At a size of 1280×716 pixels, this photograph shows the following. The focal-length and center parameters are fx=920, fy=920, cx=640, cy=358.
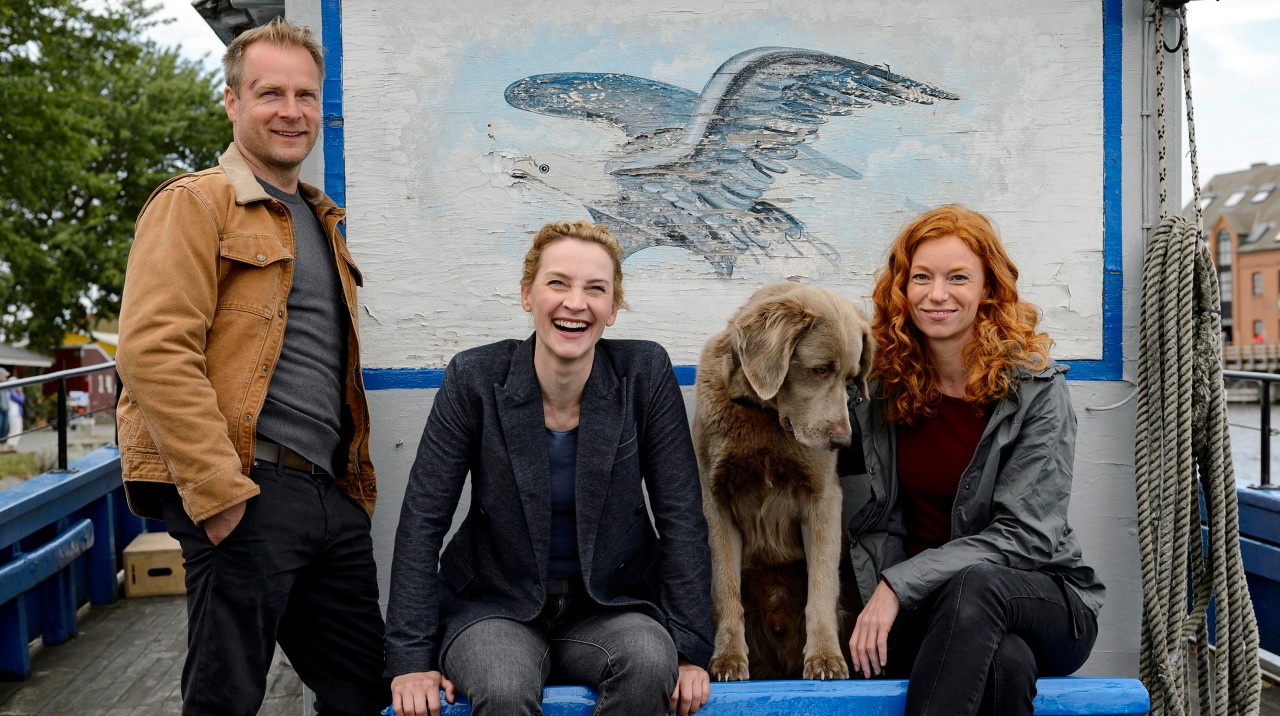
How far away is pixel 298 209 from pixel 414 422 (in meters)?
0.96

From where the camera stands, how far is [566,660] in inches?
98.2

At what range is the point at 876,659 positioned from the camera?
2.62 meters

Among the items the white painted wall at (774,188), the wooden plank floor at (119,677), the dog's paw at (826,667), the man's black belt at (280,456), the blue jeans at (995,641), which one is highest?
the white painted wall at (774,188)

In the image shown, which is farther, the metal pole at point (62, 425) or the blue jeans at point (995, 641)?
the metal pole at point (62, 425)

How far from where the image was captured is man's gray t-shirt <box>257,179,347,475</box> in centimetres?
254

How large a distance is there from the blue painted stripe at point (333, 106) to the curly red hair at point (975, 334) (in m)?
1.96

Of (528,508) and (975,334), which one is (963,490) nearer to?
(975,334)

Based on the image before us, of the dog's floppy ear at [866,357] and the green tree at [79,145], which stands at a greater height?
the green tree at [79,145]

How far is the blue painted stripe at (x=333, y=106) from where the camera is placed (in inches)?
131

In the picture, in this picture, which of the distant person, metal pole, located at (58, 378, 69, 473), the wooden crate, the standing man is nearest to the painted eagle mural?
the distant person

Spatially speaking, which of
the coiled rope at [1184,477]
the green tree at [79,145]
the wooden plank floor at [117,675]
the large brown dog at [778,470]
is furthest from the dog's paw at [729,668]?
the green tree at [79,145]

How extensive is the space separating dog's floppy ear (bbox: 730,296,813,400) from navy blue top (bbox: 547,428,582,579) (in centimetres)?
56

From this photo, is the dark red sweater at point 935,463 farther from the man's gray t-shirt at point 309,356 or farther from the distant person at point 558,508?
the man's gray t-shirt at point 309,356

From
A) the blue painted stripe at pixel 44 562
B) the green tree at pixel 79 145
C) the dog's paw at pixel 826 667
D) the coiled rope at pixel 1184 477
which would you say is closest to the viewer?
the dog's paw at pixel 826 667
